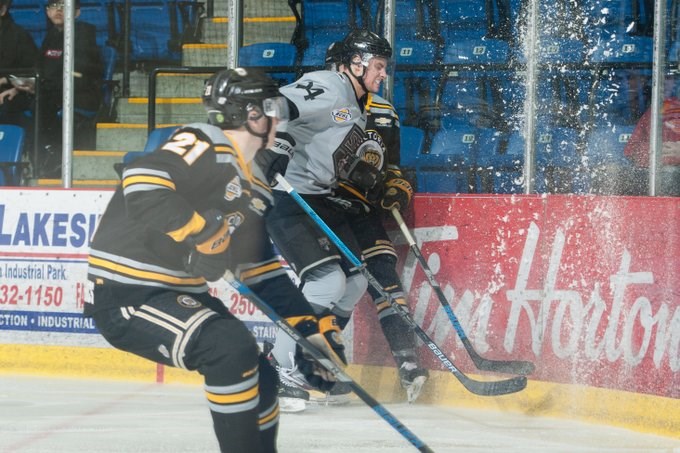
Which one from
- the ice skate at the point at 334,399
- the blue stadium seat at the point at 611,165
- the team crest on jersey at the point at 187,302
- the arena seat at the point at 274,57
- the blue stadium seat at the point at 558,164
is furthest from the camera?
the arena seat at the point at 274,57

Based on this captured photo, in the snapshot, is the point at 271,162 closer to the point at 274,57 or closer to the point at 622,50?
the point at 274,57

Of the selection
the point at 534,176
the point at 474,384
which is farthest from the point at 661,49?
the point at 474,384

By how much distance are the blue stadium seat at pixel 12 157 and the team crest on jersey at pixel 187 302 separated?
12.6 feet

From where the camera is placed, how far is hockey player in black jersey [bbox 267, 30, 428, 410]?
4.65 m

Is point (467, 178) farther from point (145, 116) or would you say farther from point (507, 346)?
point (145, 116)

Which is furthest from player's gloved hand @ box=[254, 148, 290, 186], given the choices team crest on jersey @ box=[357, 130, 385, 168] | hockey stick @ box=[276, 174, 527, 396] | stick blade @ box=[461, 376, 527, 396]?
stick blade @ box=[461, 376, 527, 396]

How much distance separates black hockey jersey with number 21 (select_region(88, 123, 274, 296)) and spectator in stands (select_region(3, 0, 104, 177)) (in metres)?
3.16

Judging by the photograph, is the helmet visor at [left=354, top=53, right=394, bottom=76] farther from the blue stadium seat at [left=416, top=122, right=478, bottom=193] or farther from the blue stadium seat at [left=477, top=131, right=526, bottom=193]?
the blue stadium seat at [left=416, top=122, right=478, bottom=193]

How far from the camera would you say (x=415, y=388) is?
189 inches

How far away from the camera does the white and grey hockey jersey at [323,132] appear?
4.69 m

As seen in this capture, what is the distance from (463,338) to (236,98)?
6.85 ft

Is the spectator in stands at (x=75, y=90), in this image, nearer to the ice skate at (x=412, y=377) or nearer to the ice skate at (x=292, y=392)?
the ice skate at (x=292, y=392)

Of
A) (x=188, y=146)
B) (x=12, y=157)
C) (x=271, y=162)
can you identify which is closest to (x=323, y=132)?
(x=271, y=162)

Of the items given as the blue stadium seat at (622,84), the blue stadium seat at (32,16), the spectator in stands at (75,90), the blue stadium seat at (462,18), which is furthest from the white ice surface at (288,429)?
the blue stadium seat at (32,16)
